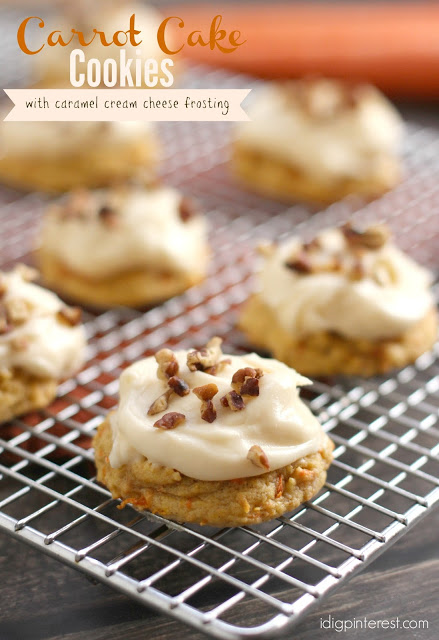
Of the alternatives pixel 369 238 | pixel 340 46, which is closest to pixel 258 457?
pixel 369 238

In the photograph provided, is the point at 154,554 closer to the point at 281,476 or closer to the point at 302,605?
the point at 281,476

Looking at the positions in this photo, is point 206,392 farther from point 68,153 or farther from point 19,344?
point 68,153

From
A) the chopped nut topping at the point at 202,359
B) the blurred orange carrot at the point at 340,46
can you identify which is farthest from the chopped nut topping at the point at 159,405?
the blurred orange carrot at the point at 340,46

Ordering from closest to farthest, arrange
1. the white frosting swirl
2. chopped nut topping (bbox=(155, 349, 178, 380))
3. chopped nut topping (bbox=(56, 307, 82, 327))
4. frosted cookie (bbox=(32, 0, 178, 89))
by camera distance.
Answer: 1. chopped nut topping (bbox=(155, 349, 178, 380))
2. chopped nut topping (bbox=(56, 307, 82, 327))
3. the white frosting swirl
4. frosted cookie (bbox=(32, 0, 178, 89))

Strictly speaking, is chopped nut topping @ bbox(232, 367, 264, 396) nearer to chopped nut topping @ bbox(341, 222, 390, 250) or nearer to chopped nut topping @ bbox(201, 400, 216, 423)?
chopped nut topping @ bbox(201, 400, 216, 423)

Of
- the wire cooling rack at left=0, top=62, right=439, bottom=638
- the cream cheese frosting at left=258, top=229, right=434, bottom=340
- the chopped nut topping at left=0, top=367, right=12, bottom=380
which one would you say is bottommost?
the wire cooling rack at left=0, top=62, right=439, bottom=638

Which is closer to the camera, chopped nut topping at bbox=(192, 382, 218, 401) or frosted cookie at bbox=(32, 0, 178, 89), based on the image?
chopped nut topping at bbox=(192, 382, 218, 401)

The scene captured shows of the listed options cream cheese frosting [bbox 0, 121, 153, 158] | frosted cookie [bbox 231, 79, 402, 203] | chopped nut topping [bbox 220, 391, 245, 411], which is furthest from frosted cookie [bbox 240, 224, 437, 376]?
cream cheese frosting [bbox 0, 121, 153, 158]

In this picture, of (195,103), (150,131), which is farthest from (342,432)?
(150,131)
